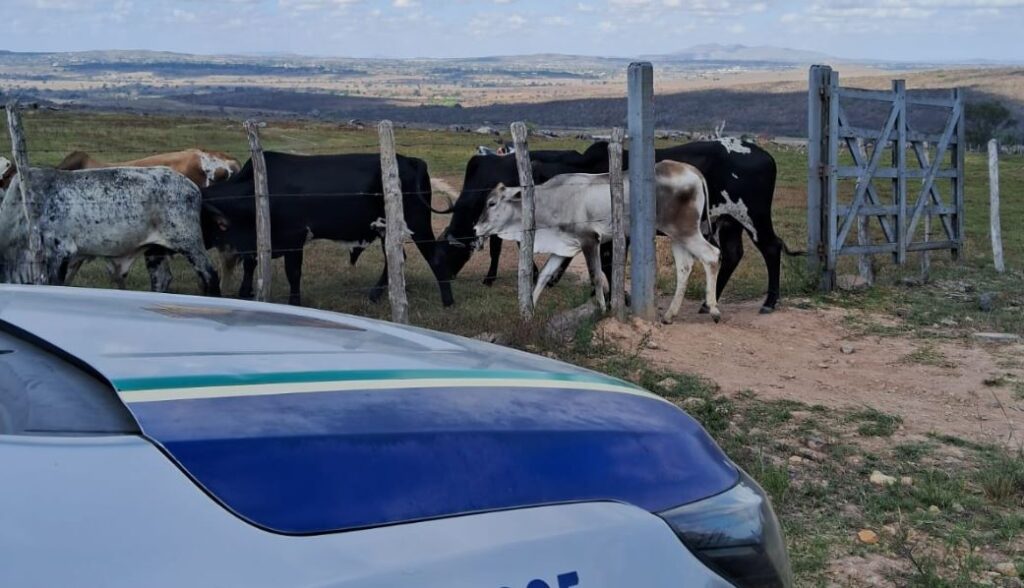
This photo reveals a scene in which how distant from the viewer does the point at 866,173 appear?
12.6 m

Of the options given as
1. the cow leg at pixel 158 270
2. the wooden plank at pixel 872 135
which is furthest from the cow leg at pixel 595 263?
the cow leg at pixel 158 270

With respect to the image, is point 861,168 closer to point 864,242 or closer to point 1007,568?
point 864,242

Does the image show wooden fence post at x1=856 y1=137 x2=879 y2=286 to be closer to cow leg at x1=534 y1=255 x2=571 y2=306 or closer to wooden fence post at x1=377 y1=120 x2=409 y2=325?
cow leg at x1=534 y1=255 x2=571 y2=306

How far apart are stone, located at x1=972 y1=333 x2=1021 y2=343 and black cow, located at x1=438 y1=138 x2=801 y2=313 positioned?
205 cm

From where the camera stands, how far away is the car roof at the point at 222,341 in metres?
1.87

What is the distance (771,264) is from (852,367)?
2.85 m

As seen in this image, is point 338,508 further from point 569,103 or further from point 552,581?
point 569,103

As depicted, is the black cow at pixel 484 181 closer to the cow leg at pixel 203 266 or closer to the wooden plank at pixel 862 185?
the cow leg at pixel 203 266

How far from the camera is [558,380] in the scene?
223cm

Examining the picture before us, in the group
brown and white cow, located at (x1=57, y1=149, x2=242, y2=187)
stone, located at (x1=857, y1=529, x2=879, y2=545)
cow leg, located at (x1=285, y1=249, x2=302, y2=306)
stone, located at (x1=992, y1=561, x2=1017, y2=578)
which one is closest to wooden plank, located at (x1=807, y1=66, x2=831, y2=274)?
cow leg, located at (x1=285, y1=249, x2=302, y2=306)

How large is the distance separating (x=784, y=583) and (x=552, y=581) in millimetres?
619

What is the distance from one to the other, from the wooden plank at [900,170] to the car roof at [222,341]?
37.7 feet

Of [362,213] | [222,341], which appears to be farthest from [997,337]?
[222,341]

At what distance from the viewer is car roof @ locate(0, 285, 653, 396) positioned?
6.15ft
